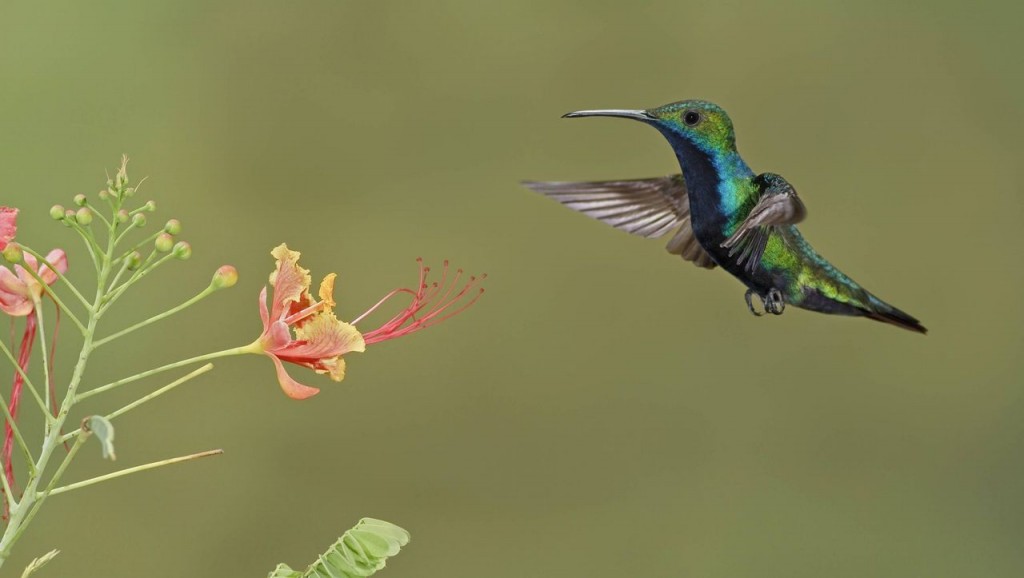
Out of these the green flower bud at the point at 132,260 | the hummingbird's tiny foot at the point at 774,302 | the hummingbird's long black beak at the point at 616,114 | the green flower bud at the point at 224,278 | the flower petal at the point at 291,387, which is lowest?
the flower petal at the point at 291,387

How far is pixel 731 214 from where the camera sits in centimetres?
185

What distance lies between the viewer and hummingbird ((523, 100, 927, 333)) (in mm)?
1827

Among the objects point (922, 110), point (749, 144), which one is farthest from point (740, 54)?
point (922, 110)

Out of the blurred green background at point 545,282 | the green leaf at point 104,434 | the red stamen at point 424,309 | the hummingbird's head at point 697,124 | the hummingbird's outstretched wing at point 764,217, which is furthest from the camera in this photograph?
the blurred green background at point 545,282

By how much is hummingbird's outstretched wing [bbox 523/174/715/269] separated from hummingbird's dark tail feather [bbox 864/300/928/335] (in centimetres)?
26

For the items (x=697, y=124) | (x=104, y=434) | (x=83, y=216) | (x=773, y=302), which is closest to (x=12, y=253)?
(x=83, y=216)

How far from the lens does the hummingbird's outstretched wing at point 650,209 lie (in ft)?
6.76

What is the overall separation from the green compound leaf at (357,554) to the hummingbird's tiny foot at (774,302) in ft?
3.03

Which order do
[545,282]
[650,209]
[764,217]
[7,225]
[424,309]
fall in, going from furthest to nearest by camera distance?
1. [545,282]
2. [650,209]
3. [764,217]
4. [424,309]
5. [7,225]

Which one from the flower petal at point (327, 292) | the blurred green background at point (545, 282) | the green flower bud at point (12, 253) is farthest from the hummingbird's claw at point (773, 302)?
the blurred green background at point (545, 282)

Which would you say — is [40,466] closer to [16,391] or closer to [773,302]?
[16,391]

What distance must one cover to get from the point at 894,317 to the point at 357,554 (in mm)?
1074

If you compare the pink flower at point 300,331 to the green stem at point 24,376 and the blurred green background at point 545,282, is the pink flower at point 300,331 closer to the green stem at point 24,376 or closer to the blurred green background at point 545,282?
the green stem at point 24,376

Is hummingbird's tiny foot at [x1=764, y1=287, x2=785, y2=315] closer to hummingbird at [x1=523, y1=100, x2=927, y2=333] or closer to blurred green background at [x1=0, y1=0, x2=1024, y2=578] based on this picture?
hummingbird at [x1=523, y1=100, x2=927, y2=333]
